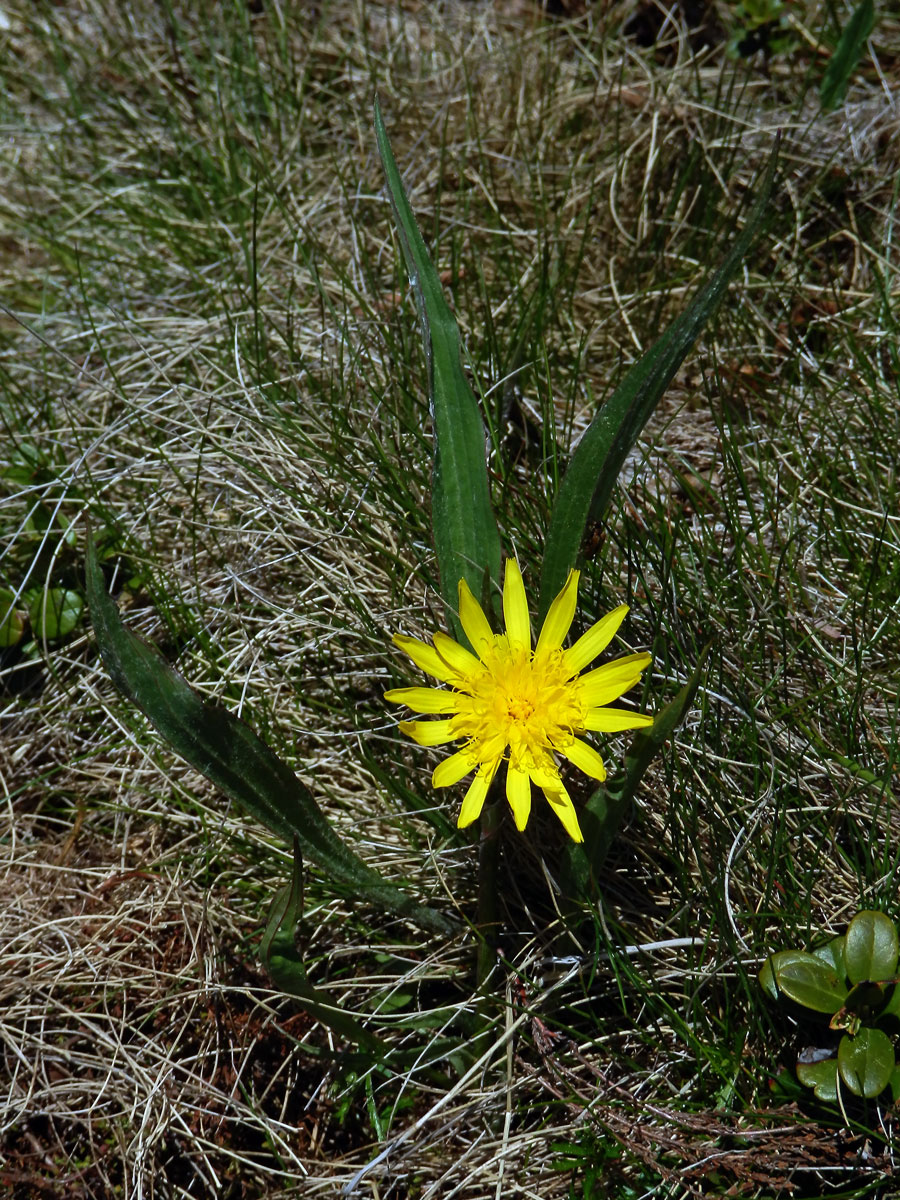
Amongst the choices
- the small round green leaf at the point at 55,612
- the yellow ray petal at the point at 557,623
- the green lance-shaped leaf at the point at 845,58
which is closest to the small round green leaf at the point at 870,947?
the yellow ray petal at the point at 557,623

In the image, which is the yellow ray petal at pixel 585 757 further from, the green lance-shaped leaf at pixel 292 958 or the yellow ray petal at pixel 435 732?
the green lance-shaped leaf at pixel 292 958

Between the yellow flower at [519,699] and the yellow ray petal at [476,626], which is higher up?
the yellow ray petal at [476,626]

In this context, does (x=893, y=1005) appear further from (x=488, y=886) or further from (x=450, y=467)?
(x=450, y=467)

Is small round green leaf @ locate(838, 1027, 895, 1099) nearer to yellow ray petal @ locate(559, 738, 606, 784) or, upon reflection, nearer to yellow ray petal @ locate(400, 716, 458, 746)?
yellow ray petal @ locate(559, 738, 606, 784)

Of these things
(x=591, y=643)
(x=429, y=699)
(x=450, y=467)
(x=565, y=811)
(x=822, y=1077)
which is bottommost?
(x=822, y=1077)

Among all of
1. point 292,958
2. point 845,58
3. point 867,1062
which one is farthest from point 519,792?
point 845,58

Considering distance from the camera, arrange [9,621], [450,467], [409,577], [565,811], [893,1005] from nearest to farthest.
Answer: [565,811] → [893,1005] → [450,467] → [409,577] → [9,621]

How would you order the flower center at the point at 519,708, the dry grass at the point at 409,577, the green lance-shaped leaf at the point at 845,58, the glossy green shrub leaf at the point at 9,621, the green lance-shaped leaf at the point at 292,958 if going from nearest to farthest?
the green lance-shaped leaf at the point at 292,958
the flower center at the point at 519,708
the dry grass at the point at 409,577
the glossy green shrub leaf at the point at 9,621
the green lance-shaped leaf at the point at 845,58

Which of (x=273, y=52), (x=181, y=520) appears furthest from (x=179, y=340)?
(x=273, y=52)

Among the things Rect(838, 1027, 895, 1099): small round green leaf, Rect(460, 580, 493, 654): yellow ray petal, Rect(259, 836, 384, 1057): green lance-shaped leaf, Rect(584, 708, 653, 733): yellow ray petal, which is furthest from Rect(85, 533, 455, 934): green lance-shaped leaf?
Rect(838, 1027, 895, 1099): small round green leaf
